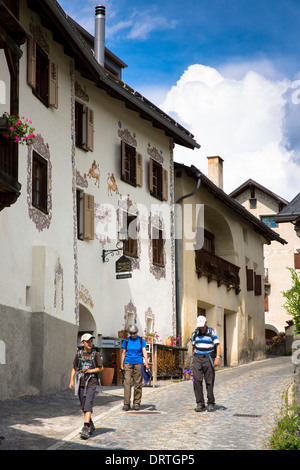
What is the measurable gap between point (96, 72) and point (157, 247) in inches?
287

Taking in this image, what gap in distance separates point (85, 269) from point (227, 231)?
1439cm

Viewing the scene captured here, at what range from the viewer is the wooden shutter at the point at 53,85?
1828 cm

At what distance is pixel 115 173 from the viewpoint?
2291cm

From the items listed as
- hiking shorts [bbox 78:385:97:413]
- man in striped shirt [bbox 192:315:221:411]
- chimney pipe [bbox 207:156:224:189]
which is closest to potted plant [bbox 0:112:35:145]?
hiking shorts [bbox 78:385:97:413]

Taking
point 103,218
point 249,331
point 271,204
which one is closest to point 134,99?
point 103,218

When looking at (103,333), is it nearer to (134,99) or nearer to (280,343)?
(134,99)

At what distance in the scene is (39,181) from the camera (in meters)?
17.9

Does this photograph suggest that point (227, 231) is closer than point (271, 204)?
Yes

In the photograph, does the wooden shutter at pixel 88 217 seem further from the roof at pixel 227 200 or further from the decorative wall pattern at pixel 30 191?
the roof at pixel 227 200

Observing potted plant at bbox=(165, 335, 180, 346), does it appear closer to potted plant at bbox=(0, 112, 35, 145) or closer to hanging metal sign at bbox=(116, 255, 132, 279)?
hanging metal sign at bbox=(116, 255, 132, 279)

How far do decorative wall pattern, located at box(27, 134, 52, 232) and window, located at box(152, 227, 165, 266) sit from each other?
7748 millimetres

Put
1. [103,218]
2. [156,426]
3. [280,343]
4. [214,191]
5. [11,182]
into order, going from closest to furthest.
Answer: [156,426] → [11,182] → [103,218] → [214,191] → [280,343]

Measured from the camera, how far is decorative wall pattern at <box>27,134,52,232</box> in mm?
16891

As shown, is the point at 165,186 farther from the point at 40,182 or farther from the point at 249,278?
the point at 249,278
